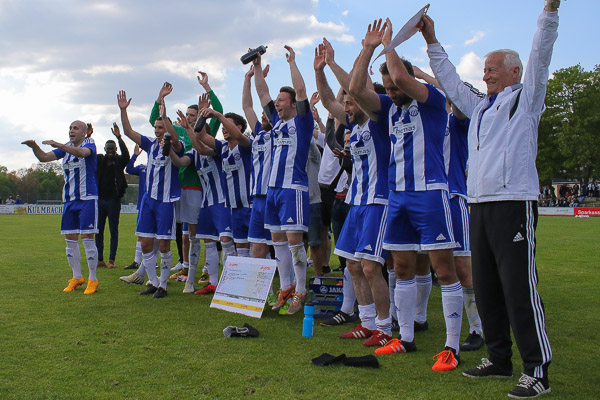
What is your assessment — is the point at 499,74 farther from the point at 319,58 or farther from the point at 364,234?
the point at 319,58

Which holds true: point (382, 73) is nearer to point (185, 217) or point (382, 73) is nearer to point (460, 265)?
point (460, 265)

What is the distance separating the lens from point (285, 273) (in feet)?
23.3

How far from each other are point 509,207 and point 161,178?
584 centimetres

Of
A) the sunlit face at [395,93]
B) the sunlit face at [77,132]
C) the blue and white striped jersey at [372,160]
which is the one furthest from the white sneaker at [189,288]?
the sunlit face at [395,93]

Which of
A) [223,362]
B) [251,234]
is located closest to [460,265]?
[223,362]

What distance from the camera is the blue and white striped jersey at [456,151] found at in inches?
211

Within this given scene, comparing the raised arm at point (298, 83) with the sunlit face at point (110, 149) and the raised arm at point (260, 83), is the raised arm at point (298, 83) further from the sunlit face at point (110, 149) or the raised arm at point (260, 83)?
the sunlit face at point (110, 149)

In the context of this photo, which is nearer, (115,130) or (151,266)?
(151,266)

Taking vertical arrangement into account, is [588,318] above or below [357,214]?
below

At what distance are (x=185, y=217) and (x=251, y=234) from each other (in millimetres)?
1996

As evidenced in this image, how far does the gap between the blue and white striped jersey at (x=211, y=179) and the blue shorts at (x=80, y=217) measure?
6.05ft

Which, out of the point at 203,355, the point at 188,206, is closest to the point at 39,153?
the point at 188,206

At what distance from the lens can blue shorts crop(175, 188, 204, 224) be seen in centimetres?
886

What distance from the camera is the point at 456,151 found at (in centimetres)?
552
